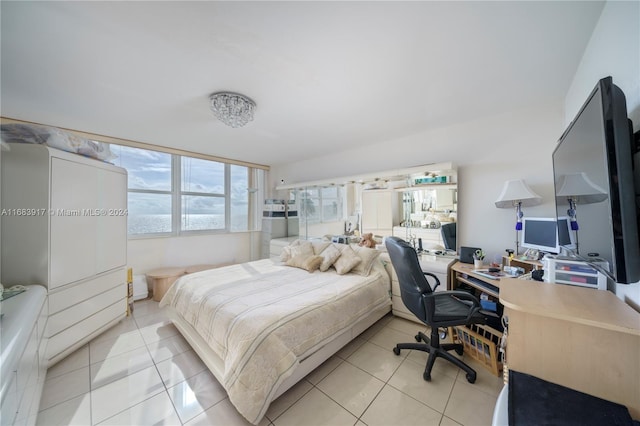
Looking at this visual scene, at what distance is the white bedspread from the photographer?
4.69ft

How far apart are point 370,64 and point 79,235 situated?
3.11 meters

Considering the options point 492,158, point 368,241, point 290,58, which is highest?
point 290,58

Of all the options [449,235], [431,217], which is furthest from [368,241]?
[449,235]

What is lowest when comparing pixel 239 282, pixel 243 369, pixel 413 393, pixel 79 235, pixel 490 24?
pixel 413 393

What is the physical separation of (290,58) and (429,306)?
219cm

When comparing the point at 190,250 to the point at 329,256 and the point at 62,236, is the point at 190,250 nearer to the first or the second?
the point at 62,236

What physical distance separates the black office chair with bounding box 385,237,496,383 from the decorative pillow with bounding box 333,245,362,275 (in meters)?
0.82

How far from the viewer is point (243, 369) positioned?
1422 millimetres

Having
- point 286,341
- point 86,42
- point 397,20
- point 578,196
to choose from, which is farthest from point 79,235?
point 578,196

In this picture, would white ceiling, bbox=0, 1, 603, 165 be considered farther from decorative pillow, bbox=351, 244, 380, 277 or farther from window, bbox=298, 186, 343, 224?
decorative pillow, bbox=351, 244, 380, 277

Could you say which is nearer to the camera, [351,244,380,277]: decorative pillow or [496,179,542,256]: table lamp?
[496,179,542,256]: table lamp

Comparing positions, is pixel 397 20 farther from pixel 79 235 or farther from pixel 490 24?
pixel 79 235

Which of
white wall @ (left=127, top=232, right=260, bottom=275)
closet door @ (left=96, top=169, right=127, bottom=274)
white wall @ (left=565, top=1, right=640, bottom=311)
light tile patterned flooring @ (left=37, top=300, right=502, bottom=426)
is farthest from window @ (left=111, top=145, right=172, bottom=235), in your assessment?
white wall @ (left=565, top=1, right=640, bottom=311)

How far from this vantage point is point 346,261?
113 inches
